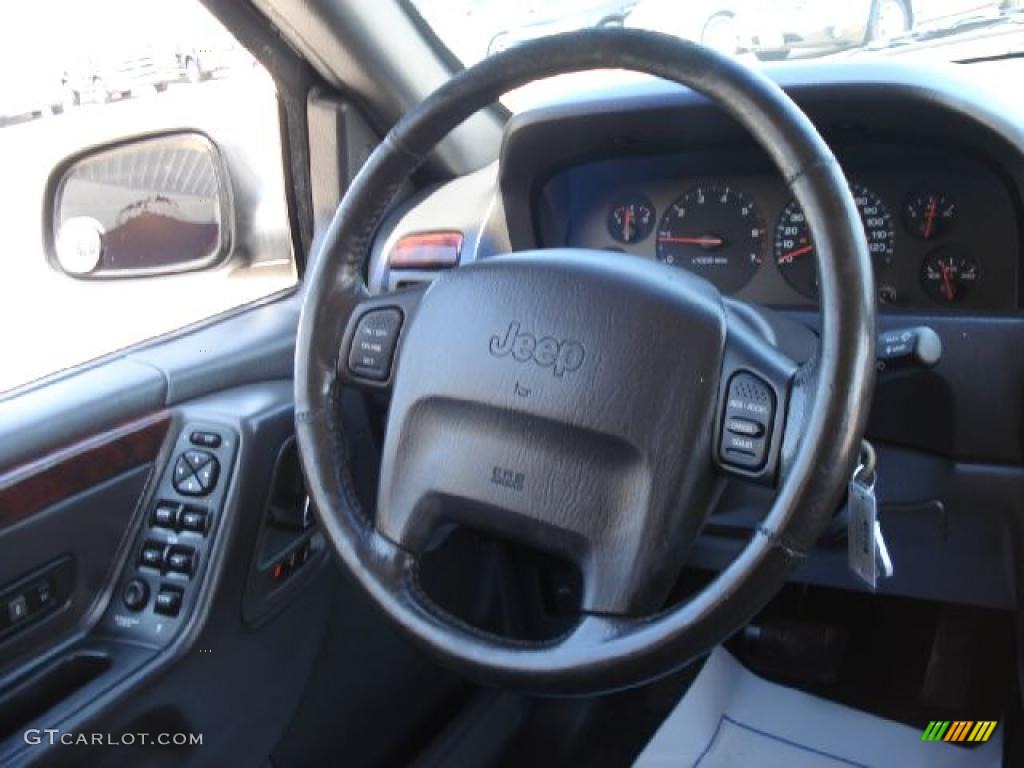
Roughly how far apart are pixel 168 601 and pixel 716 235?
1.00 meters

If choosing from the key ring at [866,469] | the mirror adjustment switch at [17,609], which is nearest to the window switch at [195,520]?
the mirror adjustment switch at [17,609]

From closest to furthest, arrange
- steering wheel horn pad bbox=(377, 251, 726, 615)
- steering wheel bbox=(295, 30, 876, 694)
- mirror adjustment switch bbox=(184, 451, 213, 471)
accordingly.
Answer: steering wheel bbox=(295, 30, 876, 694) < steering wheel horn pad bbox=(377, 251, 726, 615) < mirror adjustment switch bbox=(184, 451, 213, 471)

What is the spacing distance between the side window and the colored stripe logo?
1421 mm

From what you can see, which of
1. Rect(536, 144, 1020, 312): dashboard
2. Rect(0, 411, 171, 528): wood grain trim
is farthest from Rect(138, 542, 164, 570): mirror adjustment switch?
Rect(536, 144, 1020, 312): dashboard

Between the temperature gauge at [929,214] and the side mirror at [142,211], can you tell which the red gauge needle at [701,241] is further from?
the side mirror at [142,211]

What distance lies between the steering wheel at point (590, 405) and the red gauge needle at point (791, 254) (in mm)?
509

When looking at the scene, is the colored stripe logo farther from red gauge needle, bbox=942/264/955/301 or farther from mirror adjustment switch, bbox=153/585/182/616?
mirror adjustment switch, bbox=153/585/182/616

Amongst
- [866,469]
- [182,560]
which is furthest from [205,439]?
[866,469]

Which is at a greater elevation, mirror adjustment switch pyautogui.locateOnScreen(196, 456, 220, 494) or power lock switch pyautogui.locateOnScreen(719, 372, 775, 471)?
power lock switch pyautogui.locateOnScreen(719, 372, 775, 471)

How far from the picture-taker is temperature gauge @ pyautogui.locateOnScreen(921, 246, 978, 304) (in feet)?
5.18

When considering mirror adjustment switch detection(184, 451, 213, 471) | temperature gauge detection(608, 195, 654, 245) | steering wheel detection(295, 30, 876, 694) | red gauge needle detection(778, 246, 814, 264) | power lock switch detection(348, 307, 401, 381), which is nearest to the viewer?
steering wheel detection(295, 30, 876, 694)

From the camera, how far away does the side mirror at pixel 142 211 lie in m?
1.98

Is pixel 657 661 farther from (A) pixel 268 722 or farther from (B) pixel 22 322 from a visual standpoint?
(B) pixel 22 322

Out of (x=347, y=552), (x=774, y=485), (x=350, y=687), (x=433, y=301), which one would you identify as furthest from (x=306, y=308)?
(x=350, y=687)
